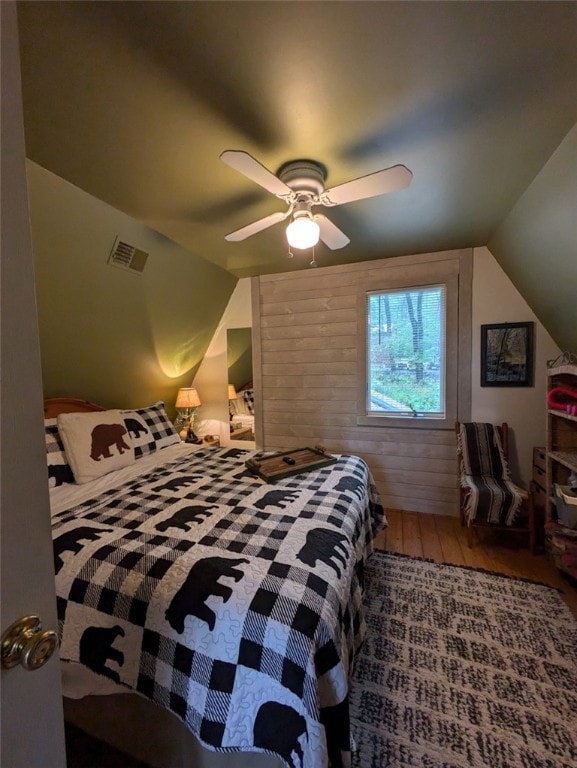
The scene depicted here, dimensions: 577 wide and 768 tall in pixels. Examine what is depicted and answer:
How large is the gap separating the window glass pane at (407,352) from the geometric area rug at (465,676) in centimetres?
152

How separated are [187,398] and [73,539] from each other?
7.94 ft

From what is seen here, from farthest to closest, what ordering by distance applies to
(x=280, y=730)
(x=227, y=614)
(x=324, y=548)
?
(x=324, y=548), (x=227, y=614), (x=280, y=730)

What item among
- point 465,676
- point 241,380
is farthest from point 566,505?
point 241,380

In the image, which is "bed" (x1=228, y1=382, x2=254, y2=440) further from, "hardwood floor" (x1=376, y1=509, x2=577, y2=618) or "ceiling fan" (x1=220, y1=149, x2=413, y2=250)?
"ceiling fan" (x1=220, y1=149, x2=413, y2=250)

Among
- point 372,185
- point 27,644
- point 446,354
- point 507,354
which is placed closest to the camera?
point 27,644

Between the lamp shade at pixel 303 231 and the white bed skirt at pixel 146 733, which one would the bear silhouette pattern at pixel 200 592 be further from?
the lamp shade at pixel 303 231

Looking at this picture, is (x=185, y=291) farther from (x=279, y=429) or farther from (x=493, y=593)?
Result: (x=493, y=593)

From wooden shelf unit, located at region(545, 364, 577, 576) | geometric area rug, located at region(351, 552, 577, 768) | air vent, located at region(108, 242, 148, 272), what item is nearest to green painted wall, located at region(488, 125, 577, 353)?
wooden shelf unit, located at region(545, 364, 577, 576)

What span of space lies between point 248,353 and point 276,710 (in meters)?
3.13

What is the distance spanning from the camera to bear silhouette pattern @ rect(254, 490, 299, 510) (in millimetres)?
1630

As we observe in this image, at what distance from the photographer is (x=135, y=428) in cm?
262

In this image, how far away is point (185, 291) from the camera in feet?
9.88

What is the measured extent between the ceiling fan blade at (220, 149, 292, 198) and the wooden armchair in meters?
2.44

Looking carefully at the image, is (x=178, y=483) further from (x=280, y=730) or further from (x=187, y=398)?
(x=187, y=398)
